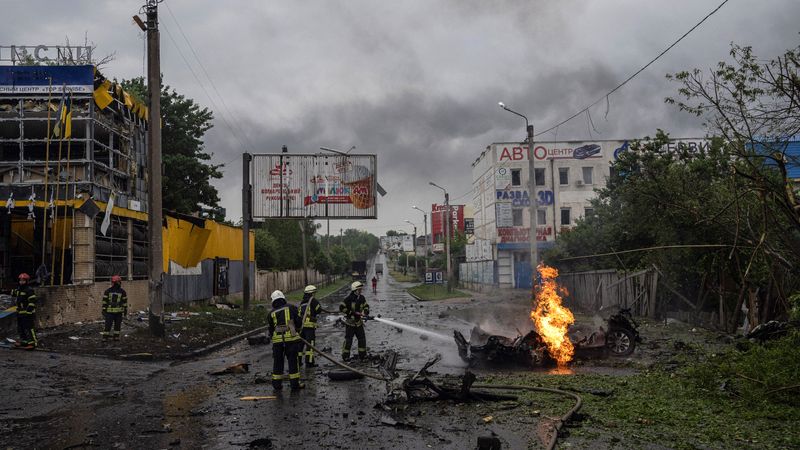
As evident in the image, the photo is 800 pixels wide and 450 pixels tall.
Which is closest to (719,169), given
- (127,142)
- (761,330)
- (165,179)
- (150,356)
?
(761,330)

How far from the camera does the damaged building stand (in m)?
19.5

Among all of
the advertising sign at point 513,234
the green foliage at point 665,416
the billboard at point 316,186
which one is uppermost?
the billboard at point 316,186

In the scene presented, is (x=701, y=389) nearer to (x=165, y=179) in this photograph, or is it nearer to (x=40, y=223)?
(x=40, y=223)

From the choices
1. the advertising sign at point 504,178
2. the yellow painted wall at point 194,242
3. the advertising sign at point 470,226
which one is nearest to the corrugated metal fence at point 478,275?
the advertising sign at point 470,226

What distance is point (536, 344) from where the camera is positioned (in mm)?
12008

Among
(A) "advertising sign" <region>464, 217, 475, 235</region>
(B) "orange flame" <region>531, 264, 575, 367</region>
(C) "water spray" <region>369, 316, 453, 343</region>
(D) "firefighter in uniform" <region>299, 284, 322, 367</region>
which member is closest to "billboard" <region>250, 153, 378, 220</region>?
(C) "water spray" <region>369, 316, 453, 343</region>

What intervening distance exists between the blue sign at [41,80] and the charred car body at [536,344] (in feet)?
54.5

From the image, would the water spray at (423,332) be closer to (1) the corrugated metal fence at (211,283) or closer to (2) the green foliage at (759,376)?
(2) the green foliage at (759,376)

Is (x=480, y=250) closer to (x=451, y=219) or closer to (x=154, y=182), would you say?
(x=451, y=219)

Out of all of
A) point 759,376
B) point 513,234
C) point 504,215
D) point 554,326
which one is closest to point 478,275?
point 513,234

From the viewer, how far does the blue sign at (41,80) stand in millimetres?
20828

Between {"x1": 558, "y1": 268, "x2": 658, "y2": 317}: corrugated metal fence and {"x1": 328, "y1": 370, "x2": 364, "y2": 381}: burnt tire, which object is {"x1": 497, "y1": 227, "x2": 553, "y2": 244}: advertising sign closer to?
{"x1": 558, "y1": 268, "x2": 658, "y2": 317}: corrugated metal fence

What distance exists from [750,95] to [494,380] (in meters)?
6.85

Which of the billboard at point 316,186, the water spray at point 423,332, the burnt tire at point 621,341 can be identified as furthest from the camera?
the billboard at point 316,186
